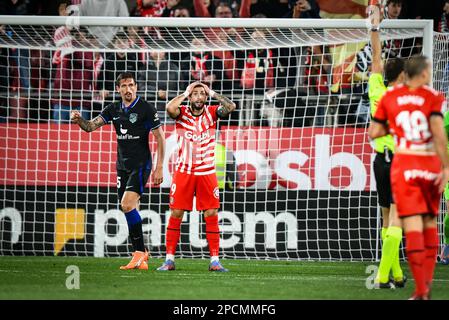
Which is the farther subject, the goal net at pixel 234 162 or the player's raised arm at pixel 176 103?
the goal net at pixel 234 162

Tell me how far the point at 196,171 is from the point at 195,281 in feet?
6.37

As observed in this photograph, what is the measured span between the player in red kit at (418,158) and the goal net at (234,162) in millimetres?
6117

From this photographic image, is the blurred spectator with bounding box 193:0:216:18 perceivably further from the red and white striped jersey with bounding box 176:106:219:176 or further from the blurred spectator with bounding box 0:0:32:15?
the red and white striped jersey with bounding box 176:106:219:176

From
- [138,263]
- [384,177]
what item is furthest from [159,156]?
[384,177]

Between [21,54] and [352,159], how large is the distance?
505 cm

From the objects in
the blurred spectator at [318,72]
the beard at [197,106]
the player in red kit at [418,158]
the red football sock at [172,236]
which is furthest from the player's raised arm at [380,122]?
the blurred spectator at [318,72]

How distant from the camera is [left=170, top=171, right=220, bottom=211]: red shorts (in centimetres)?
1143

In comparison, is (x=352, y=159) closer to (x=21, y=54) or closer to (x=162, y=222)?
(x=162, y=222)

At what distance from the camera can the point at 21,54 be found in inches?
573

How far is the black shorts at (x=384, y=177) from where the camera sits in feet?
31.3

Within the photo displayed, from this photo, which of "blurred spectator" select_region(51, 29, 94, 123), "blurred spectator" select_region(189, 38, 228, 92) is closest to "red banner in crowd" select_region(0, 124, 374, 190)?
"blurred spectator" select_region(51, 29, 94, 123)

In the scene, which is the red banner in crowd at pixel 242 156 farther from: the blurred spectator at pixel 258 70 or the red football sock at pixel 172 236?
the red football sock at pixel 172 236

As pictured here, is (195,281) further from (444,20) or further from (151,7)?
(444,20)

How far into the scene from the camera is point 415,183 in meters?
7.58
